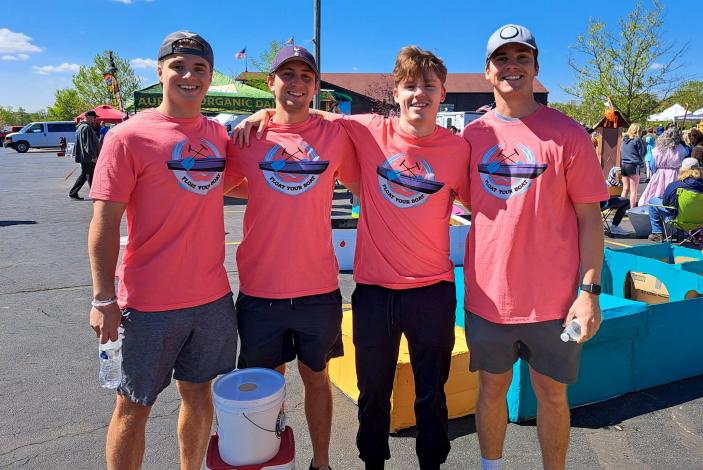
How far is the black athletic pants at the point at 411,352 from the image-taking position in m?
2.62

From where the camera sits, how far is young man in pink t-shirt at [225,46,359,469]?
102 inches

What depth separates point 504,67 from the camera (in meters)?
2.54

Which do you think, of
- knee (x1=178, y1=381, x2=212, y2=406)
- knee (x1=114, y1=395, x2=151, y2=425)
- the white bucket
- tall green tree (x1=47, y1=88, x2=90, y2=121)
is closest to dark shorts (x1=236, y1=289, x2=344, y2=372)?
knee (x1=178, y1=381, x2=212, y2=406)

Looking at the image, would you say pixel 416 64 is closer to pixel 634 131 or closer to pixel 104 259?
pixel 104 259

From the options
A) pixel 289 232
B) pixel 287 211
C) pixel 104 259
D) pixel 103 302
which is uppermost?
pixel 287 211

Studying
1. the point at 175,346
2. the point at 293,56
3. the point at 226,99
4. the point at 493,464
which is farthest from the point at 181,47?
the point at 226,99

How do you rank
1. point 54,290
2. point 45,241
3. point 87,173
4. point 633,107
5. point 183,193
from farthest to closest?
point 633,107, point 87,173, point 45,241, point 54,290, point 183,193

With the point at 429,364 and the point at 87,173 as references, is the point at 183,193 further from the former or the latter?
the point at 87,173

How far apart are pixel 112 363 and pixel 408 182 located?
1587 millimetres

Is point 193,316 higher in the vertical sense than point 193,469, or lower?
higher

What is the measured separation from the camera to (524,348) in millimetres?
2635

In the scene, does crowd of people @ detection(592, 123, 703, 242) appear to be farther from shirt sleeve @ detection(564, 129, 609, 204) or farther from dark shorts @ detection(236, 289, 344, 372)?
dark shorts @ detection(236, 289, 344, 372)

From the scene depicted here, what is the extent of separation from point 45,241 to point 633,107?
2685 centimetres

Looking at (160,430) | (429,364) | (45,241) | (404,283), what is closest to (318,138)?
(404,283)
